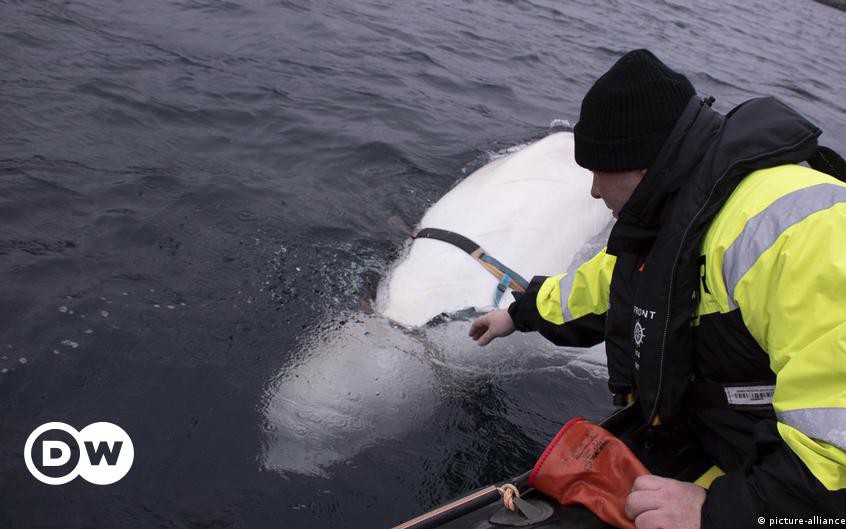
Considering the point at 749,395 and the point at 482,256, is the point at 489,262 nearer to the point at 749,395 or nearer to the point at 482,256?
the point at 482,256

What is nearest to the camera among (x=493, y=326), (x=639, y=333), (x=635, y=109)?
(x=635, y=109)

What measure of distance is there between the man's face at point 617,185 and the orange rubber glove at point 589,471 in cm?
85

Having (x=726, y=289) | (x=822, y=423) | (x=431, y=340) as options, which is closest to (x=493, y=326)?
(x=431, y=340)

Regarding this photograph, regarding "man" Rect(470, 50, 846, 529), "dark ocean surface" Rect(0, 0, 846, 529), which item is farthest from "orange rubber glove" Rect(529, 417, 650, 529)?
"dark ocean surface" Rect(0, 0, 846, 529)

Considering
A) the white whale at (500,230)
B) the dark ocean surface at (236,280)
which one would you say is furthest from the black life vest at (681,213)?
the white whale at (500,230)

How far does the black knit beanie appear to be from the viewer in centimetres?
223

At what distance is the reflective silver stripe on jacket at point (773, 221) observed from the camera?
1791 millimetres

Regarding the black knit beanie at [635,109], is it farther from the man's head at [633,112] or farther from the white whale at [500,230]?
the white whale at [500,230]

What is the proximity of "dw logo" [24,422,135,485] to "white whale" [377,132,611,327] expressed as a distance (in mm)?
1767

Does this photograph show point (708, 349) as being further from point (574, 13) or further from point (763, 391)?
point (574, 13)

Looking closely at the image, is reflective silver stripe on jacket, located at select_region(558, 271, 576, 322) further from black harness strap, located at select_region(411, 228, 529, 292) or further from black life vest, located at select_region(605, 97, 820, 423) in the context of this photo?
black harness strap, located at select_region(411, 228, 529, 292)

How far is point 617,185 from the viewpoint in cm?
240

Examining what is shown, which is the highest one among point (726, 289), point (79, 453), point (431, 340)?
point (726, 289)

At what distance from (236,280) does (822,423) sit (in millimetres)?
3657
